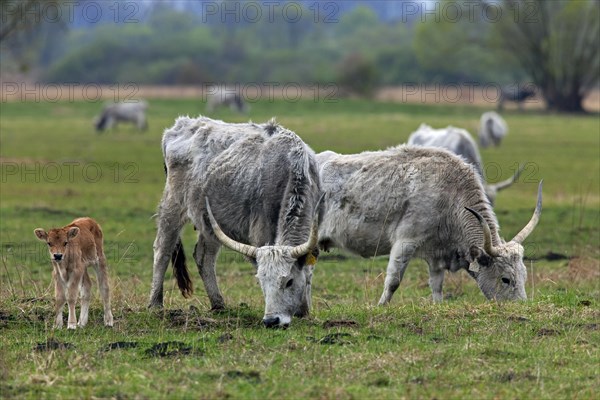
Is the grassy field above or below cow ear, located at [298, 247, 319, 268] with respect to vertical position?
below

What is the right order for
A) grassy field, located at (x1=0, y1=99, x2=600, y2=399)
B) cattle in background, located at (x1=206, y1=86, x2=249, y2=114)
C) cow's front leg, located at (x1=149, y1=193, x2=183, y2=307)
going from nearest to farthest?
1. grassy field, located at (x1=0, y1=99, x2=600, y2=399)
2. cow's front leg, located at (x1=149, y1=193, x2=183, y2=307)
3. cattle in background, located at (x1=206, y1=86, x2=249, y2=114)

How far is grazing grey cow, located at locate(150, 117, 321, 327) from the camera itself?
31.9ft

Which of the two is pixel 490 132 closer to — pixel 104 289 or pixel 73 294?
pixel 104 289

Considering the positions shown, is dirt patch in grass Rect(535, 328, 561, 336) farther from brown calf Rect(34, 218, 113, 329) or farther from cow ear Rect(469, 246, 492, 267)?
brown calf Rect(34, 218, 113, 329)

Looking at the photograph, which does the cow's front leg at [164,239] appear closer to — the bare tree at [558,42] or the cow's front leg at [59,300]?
the cow's front leg at [59,300]

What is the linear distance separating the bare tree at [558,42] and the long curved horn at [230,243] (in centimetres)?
5051

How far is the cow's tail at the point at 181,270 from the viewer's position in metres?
11.9

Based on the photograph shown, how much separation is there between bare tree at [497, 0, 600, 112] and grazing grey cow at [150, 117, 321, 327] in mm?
49205

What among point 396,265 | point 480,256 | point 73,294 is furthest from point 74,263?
point 480,256

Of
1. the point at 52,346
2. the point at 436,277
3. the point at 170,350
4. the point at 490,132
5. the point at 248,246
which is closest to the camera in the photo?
the point at 170,350

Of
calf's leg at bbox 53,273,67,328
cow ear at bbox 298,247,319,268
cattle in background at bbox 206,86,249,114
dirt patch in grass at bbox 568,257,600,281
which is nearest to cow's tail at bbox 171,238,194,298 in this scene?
calf's leg at bbox 53,273,67,328

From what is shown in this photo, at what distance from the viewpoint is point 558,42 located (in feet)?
191

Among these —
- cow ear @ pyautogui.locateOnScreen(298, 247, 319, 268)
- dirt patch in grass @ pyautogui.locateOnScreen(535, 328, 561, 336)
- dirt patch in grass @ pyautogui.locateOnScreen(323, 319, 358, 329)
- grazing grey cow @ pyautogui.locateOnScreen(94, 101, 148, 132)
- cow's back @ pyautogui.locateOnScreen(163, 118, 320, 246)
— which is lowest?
grazing grey cow @ pyautogui.locateOnScreen(94, 101, 148, 132)

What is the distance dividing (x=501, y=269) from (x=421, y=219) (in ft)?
3.62
